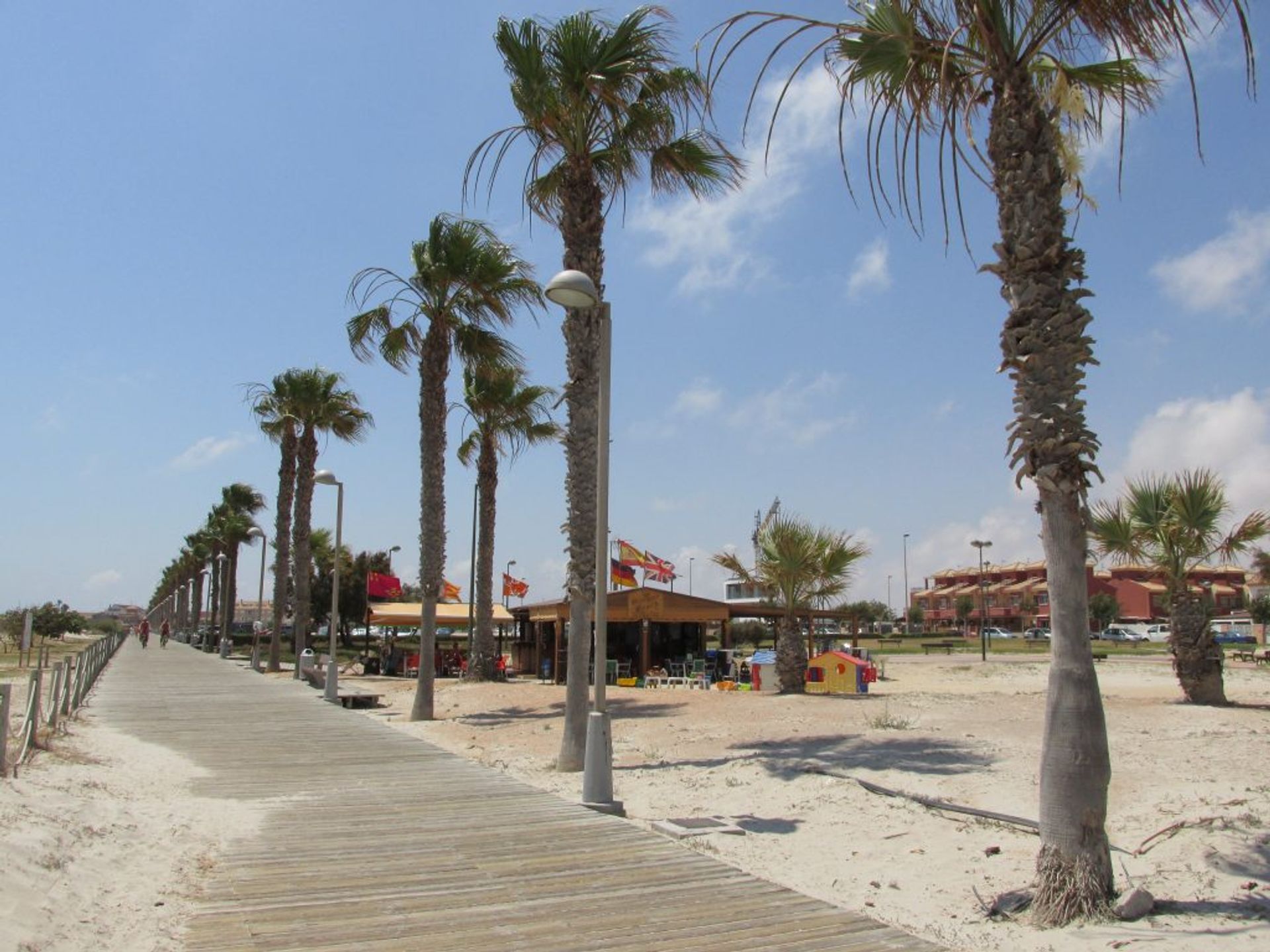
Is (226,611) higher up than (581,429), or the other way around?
(581,429)

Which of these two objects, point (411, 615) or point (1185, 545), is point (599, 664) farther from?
point (411, 615)

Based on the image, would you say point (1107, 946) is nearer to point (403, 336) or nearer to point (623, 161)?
point (623, 161)

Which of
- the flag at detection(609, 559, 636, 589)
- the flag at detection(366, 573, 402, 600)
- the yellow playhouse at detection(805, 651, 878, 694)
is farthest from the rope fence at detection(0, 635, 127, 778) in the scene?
the flag at detection(609, 559, 636, 589)

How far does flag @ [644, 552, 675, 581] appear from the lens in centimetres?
3195

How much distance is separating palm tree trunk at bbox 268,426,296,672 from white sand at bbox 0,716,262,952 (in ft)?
82.0

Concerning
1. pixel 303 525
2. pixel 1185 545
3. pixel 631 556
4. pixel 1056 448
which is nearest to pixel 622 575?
pixel 631 556

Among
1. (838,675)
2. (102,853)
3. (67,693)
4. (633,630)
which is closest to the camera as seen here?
(102,853)

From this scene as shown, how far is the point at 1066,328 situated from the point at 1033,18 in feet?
7.16

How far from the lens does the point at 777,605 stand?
71.1 ft

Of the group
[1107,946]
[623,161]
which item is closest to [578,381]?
[623,161]

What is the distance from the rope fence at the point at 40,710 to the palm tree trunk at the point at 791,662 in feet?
43.5

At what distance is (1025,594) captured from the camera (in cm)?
9812

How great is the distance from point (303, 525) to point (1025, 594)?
8376 centimetres

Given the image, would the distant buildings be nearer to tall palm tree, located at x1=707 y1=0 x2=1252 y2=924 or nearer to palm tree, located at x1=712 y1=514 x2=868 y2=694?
palm tree, located at x1=712 y1=514 x2=868 y2=694
